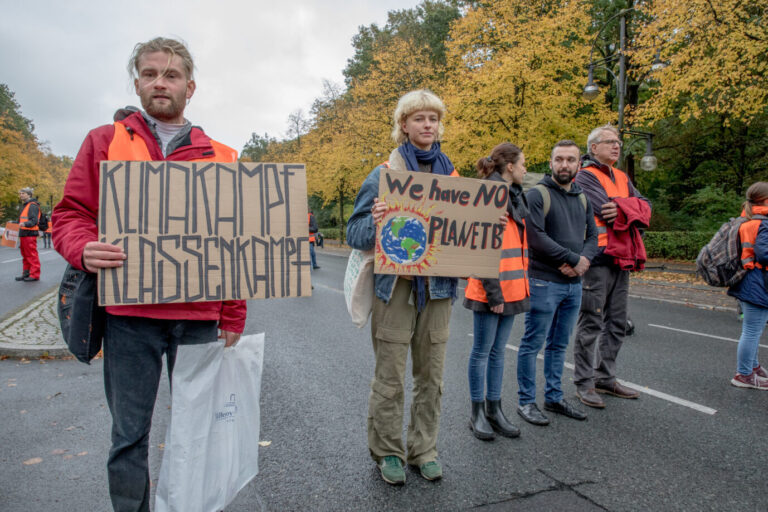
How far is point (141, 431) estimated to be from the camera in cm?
196

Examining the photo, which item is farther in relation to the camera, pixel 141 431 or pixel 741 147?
pixel 741 147

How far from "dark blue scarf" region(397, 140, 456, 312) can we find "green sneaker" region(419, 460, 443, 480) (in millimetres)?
915

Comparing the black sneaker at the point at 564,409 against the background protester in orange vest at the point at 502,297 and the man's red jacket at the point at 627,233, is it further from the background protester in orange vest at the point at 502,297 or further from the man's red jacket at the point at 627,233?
the man's red jacket at the point at 627,233

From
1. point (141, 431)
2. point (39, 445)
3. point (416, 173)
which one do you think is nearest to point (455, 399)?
point (416, 173)

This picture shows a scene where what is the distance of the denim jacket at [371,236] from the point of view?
102 inches

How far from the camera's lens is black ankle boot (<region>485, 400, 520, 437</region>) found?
341 cm

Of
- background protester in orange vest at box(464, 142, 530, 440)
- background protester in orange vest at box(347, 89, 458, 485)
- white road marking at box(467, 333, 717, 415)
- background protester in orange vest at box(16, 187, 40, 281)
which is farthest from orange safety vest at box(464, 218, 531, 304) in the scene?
background protester in orange vest at box(16, 187, 40, 281)

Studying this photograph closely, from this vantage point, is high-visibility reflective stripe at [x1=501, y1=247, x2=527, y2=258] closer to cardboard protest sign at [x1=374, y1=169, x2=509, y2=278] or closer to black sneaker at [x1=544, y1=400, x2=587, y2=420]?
cardboard protest sign at [x1=374, y1=169, x2=509, y2=278]

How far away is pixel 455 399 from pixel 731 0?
1251 cm

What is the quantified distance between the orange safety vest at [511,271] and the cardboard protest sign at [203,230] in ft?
5.40

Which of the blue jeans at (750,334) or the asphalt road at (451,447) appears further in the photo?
the blue jeans at (750,334)

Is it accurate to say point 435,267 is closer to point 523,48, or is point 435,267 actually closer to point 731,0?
point 731,0

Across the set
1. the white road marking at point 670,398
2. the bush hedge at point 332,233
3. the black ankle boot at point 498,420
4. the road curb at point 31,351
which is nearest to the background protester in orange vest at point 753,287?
the white road marking at point 670,398

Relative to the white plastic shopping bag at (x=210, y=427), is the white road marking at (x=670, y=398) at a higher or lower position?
lower
